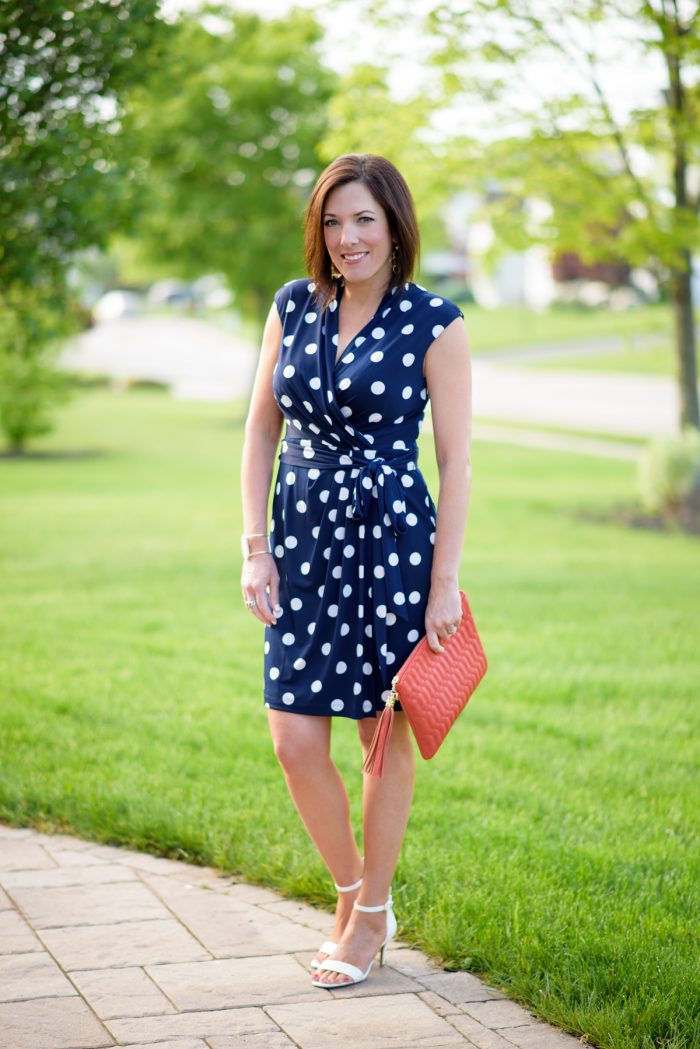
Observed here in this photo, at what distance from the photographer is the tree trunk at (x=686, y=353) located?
486 inches

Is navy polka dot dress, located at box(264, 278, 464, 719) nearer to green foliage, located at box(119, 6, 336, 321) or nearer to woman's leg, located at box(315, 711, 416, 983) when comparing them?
woman's leg, located at box(315, 711, 416, 983)

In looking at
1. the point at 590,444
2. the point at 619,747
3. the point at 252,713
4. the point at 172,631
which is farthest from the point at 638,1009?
the point at 590,444

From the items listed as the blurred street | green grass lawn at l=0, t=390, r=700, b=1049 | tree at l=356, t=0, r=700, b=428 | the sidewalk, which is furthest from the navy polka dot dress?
the blurred street

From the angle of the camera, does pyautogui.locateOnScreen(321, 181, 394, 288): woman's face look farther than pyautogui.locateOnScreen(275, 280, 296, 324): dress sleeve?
No

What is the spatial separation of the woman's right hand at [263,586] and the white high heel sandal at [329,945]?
0.73m

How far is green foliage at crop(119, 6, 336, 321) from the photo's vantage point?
66.9 ft

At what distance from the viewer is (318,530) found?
318 centimetres

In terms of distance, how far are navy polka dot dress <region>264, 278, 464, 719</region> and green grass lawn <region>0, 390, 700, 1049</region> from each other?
813 millimetres

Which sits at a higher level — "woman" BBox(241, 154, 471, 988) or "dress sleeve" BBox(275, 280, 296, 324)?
"dress sleeve" BBox(275, 280, 296, 324)

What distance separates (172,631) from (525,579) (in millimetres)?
2716

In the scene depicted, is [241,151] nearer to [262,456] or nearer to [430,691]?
[262,456]

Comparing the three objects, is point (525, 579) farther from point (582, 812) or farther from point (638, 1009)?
point (638, 1009)

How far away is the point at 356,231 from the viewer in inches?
124

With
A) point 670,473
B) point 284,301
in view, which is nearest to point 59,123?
point 284,301
